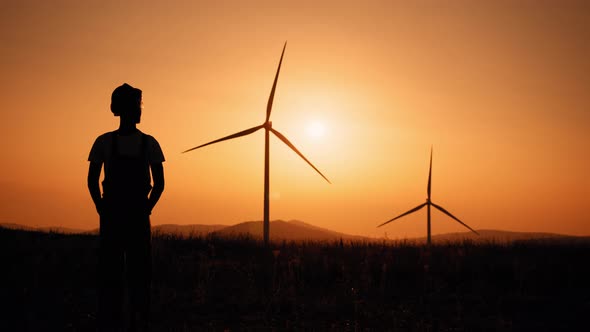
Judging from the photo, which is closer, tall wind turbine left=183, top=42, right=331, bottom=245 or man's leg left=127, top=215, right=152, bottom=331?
man's leg left=127, top=215, right=152, bottom=331

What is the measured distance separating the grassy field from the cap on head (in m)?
3.25

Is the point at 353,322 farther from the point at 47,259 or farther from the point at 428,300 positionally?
the point at 47,259

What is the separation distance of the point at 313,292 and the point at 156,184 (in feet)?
20.0

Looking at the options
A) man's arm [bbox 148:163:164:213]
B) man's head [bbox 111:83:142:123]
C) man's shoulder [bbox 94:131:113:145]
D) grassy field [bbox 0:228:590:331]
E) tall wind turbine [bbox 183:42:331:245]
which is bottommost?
grassy field [bbox 0:228:590:331]

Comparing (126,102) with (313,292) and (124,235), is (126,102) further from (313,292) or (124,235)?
(313,292)

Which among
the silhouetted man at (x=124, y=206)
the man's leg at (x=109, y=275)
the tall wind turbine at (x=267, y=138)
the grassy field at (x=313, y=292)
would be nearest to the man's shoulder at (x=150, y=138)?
the silhouetted man at (x=124, y=206)

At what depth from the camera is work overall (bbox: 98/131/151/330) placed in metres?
6.71

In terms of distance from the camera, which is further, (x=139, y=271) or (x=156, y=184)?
(x=156, y=184)

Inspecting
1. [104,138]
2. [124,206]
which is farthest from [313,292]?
[104,138]

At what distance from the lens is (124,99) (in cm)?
684

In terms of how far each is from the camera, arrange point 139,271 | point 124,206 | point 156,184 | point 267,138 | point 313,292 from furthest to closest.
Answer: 1. point 267,138
2. point 313,292
3. point 156,184
4. point 139,271
5. point 124,206

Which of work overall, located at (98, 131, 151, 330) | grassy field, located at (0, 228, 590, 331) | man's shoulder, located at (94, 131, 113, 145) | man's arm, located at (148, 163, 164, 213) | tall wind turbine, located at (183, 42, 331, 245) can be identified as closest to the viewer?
work overall, located at (98, 131, 151, 330)

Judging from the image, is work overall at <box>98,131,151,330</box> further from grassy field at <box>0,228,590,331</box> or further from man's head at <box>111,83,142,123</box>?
grassy field at <box>0,228,590,331</box>

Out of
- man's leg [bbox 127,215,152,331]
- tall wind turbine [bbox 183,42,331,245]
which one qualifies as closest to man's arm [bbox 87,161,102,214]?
man's leg [bbox 127,215,152,331]
